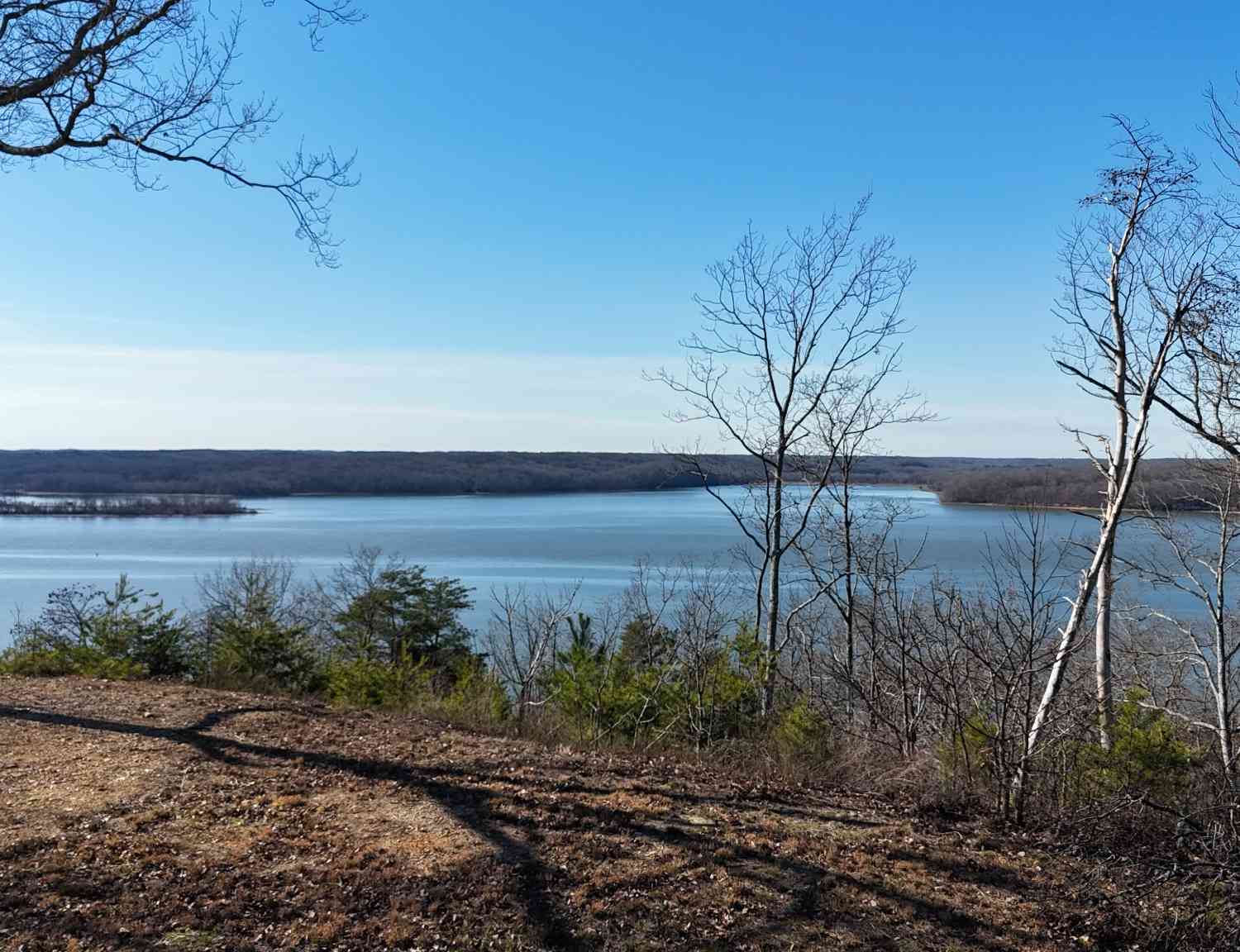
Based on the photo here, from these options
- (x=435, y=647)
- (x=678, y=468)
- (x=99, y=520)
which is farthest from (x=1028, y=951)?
(x=99, y=520)

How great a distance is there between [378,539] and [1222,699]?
150ft

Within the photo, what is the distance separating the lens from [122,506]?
3019 inches

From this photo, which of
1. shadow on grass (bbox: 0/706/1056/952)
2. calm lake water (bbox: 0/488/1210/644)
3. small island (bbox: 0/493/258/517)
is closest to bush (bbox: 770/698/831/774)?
shadow on grass (bbox: 0/706/1056/952)

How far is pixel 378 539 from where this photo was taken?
169 ft

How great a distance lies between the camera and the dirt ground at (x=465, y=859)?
12.8 ft

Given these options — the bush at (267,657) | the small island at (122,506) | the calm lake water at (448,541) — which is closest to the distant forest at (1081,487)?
the calm lake water at (448,541)

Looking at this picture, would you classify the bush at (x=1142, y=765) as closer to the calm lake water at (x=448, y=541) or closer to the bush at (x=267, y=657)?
the bush at (x=267, y=657)

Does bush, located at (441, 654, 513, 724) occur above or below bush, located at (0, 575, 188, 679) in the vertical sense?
below

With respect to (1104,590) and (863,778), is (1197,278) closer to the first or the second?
(1104,590)

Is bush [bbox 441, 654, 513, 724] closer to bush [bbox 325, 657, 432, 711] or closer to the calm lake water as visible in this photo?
bush [bbox 325, 657, 432, 711]

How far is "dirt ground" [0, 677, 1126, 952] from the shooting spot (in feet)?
12.8

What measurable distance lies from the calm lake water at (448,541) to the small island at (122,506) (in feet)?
7.49

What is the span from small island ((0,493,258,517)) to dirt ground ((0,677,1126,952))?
76.0 m

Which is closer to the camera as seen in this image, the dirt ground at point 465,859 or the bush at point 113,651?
the dirt ground at point 465,859
